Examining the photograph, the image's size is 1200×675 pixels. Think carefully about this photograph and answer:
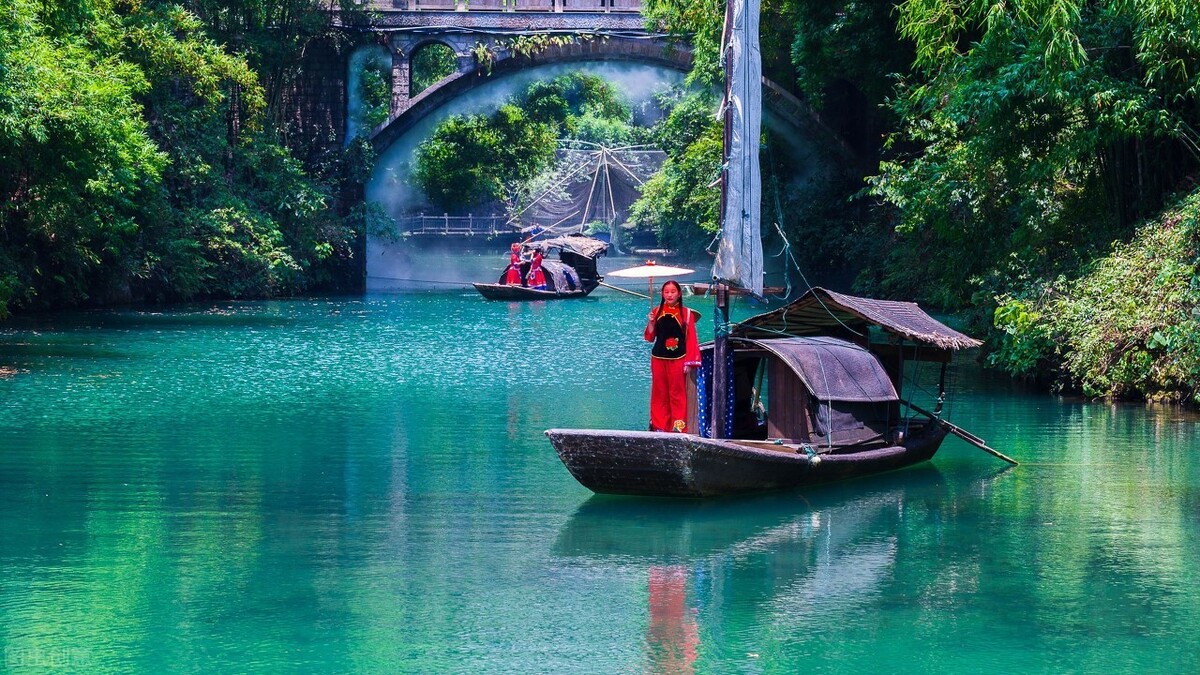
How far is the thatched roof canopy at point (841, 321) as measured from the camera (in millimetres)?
11391

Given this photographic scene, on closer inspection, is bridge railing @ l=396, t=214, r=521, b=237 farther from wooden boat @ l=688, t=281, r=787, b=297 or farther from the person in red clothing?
the person in red clothing

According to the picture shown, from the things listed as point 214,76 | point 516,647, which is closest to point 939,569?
point 516,647

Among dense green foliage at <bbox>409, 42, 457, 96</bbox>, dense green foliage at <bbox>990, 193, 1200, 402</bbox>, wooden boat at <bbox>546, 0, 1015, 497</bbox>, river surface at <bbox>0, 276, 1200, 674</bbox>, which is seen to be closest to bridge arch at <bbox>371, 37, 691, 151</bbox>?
dense green foliage at <bbox>409, 42, 457, 96</bbox>

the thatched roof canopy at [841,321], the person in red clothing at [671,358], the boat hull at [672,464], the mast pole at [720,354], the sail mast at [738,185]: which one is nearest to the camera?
the boat hull at [672,464]

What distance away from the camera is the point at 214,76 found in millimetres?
30141

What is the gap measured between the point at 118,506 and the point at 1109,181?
11.6 m

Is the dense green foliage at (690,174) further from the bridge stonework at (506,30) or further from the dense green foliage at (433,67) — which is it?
the dense green foliage at (433,67)

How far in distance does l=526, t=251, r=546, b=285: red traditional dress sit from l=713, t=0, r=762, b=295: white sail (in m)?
23.0

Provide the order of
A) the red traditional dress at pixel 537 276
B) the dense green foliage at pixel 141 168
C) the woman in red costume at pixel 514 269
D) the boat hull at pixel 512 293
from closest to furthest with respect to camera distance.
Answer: the dense green foliage at pixel 141 168, the boat hull at pixel 512 293, the red traditional dress at pixel 537 276, the woman in red costume at pixel 514 269

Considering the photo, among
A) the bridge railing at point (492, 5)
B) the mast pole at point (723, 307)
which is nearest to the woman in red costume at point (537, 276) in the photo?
the bridge railing at point (492, 5)

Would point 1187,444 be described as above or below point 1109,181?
below

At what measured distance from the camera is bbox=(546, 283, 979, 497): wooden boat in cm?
978

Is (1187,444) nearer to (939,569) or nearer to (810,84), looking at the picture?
(939,569)

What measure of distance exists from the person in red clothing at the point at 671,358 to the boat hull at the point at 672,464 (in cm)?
61
